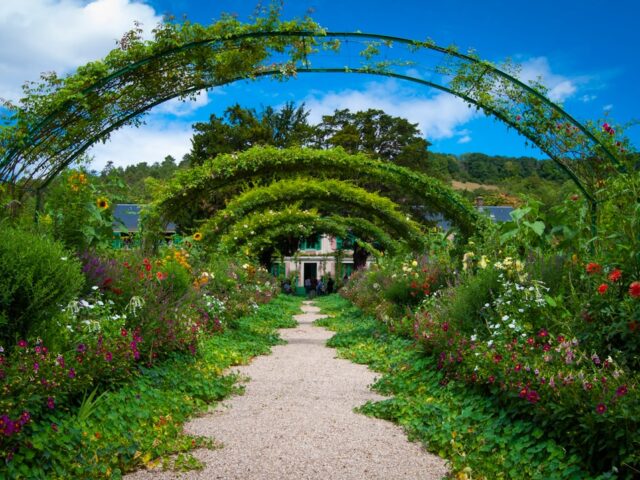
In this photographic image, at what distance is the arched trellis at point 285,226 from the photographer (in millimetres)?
16516

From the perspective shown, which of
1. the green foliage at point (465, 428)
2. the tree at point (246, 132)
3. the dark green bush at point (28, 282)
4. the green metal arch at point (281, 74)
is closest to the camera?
the green foliage at point (465, 428)

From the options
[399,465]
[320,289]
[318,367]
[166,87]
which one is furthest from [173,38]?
[320,289]

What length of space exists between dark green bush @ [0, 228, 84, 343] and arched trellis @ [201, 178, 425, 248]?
9.07m

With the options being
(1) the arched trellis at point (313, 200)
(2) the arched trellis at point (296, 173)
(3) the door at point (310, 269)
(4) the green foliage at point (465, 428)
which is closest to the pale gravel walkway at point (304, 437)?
(4) the green foliage at point (465, 428)

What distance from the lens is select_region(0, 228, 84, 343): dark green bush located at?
3654 millimetres

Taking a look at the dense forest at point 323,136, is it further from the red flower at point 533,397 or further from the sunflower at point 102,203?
the red flower at point 533,397

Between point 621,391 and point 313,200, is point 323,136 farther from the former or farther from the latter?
point 621,391

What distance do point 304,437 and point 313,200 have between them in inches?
390

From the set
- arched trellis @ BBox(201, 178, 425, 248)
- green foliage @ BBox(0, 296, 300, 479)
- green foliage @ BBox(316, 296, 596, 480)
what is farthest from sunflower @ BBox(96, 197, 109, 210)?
arched trellis @ BBox(201, 178, 425, 248)

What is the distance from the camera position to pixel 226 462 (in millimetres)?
3629

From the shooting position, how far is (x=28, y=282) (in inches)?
144

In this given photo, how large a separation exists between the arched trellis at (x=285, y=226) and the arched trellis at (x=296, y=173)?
5.79 metres

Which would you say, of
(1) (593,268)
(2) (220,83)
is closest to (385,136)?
→ (2) (220,83)

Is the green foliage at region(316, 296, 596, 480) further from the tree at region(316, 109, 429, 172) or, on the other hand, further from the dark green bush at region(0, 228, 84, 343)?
the tree at region(316, 109, 429, 172)
